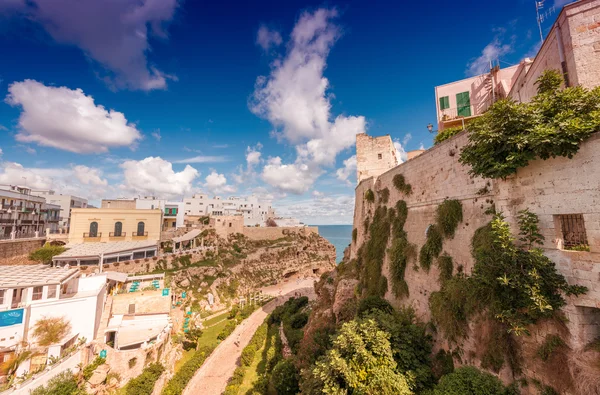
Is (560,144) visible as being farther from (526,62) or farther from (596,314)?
(526,62)

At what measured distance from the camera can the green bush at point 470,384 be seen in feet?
22.4

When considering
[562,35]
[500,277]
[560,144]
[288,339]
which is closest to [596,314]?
[500,277]

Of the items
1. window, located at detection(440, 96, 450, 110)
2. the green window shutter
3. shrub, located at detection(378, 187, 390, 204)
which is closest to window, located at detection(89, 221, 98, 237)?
shrub, located at detection(378, 187, 390, 204)

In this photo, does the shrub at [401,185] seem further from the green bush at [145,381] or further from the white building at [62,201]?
the white building at [62,201]

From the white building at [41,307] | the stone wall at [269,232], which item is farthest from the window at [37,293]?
the stone wall at [269,232]

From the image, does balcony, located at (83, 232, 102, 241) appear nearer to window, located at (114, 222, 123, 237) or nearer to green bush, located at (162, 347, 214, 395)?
window, located at (114, 222, 123, 237)

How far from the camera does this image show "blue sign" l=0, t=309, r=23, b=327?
15.1 meters

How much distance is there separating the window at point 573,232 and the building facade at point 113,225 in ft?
151

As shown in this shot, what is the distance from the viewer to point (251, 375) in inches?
770

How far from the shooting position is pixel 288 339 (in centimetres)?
2134

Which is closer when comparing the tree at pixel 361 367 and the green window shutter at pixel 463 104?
the tree at pixel 361 367

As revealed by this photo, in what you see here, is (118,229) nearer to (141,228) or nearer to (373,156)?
(141,228)

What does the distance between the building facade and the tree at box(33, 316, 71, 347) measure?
22778 millimetres

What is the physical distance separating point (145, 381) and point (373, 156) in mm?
27398
